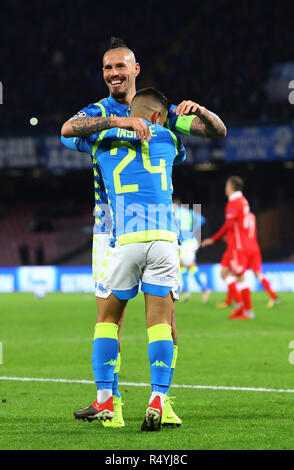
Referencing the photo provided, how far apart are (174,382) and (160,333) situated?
239cm

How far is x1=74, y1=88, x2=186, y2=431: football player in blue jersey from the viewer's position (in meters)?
4.76

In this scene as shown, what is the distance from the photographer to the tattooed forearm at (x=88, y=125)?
4.77 m

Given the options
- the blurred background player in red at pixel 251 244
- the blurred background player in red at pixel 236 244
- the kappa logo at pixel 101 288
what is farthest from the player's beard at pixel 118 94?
the blurred background player in red at pixel 251 244

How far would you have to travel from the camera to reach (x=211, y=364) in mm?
8219

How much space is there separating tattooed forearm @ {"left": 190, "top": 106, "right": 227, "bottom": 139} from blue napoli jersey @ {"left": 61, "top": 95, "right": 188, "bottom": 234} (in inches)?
5.0

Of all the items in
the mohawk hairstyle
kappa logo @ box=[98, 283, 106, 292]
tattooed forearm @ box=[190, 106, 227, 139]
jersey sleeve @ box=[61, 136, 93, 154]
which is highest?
the mohawk hairstyle

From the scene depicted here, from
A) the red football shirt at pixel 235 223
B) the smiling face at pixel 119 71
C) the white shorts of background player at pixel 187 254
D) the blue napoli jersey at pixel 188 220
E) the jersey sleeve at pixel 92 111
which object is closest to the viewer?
the jersey sleeve at pixel 92 111

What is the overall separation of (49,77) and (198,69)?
5441 mm

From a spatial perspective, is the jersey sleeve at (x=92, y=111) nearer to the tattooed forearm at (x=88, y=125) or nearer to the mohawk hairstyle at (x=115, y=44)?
the tattooed forearm at (x=88, y=125)

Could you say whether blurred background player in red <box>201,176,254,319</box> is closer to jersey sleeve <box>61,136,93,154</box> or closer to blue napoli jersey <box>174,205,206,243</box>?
blue napoli jersey <box>174,205,206,243</box>

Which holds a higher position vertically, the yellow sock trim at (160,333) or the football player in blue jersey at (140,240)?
the football player in blue jersey at (140,240)

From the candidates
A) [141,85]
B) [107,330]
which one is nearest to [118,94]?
[107,330]


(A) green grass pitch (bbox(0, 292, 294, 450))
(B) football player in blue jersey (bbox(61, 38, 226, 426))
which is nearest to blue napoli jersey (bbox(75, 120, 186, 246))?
(B) football player in blue jersey (bbox(61, 38, 226, 426))

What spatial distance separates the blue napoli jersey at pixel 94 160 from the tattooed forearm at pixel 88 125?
15 cm
